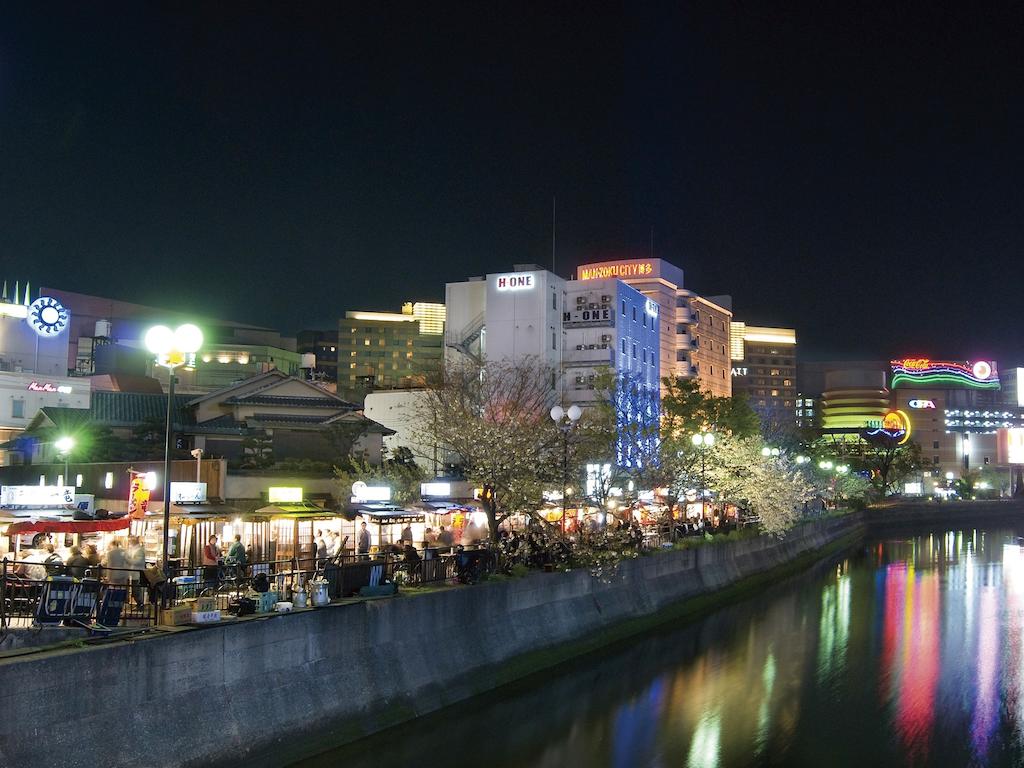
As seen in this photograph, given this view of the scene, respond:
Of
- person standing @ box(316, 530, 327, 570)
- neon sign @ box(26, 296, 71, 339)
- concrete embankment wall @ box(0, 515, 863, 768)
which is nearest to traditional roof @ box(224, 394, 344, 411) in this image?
person standing @ box(316, 530, 327, 570)

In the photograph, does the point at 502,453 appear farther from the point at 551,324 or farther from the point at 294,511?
the point at 551,324

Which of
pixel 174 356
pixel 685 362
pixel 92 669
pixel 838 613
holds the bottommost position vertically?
pixel 838 613

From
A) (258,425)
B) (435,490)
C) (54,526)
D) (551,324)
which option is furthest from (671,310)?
(54,526)

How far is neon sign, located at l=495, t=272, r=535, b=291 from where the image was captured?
92.3 metres

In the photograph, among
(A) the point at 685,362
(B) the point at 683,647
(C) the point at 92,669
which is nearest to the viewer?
(C) the point at 92,669

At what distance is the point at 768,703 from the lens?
29562 millimetres

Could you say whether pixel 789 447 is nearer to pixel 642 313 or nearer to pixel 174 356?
pixel 642 313

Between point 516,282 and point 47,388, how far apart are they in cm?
4165

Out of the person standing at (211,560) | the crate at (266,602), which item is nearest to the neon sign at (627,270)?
the person standing at (211,560)

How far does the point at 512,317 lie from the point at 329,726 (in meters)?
71.7

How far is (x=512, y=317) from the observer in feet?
302

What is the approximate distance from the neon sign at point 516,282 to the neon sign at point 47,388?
127ft

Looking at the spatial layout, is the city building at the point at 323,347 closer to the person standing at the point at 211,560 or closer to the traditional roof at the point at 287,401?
the traditional roof at the point at 287,401

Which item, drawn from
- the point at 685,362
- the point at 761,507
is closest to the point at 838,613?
the point at 761,507
